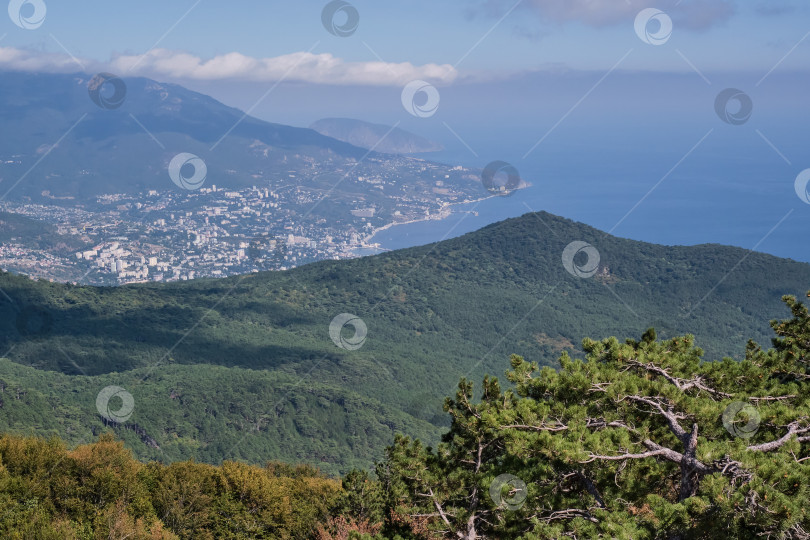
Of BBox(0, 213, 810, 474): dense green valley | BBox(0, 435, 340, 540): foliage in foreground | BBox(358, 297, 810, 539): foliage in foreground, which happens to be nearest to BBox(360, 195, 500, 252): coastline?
BBox(0, 213, 810, 474): dense green valley

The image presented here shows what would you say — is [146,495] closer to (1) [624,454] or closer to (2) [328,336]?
(1) [624,454]

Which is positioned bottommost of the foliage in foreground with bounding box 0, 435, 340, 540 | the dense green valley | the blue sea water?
the foliage in foreground with bounding box 0, 435, 340, 540

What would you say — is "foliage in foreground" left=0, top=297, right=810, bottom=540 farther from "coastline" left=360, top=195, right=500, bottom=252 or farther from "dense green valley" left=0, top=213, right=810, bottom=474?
"coastline" left=360, top=195, right=500, bottom=252

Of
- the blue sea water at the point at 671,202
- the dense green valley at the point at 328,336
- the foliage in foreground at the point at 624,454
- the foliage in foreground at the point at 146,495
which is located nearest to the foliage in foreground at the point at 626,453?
the foliage in foreground at the point at 624,454

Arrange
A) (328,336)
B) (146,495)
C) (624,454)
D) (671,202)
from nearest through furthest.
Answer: (624,454) → (146,495) → (328,336) → (671,202)

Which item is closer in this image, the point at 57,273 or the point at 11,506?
the point at 11,506

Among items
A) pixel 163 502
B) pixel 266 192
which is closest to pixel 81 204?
pixel 266 192

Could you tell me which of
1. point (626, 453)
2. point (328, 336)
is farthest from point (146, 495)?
point (328, 336)

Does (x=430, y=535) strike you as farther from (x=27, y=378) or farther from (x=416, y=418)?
(x=27, y=378)
